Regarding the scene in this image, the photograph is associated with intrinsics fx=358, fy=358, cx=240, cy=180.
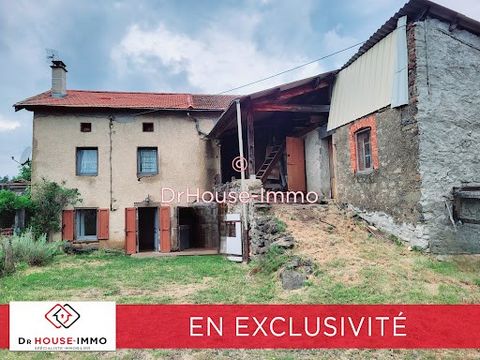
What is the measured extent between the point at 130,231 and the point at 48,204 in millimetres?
3172

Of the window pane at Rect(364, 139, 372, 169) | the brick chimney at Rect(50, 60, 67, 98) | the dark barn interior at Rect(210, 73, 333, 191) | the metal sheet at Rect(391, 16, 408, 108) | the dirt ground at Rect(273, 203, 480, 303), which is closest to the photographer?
the dirt ground at Rect(273, 203, 480, 303)

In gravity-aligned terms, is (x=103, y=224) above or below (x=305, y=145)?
below

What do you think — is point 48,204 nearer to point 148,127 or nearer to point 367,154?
point 148,127

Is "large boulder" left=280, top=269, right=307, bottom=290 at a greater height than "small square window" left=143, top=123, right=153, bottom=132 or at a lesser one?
lesser

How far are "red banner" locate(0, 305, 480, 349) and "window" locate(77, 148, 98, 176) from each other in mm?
8943

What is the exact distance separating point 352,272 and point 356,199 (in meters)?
3.67

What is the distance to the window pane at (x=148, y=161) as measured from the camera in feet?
46.7

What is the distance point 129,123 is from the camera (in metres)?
14.2

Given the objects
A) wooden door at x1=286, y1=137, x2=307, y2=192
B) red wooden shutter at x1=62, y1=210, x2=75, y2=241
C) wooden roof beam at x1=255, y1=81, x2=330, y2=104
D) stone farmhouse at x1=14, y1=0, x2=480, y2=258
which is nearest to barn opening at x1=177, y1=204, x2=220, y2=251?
stone farmhouse at x1=14, y1=0, x2=480, y2=258

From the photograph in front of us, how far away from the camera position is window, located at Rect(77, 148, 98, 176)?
45.6 feet

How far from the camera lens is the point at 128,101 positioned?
1490cm

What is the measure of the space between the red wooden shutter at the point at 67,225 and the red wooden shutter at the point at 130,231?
2.02 m

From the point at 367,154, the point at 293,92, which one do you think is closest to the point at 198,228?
the point at 293,92

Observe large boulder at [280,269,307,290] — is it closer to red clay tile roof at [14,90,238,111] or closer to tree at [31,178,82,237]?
red clay tile roof at [14,90,238,111]
